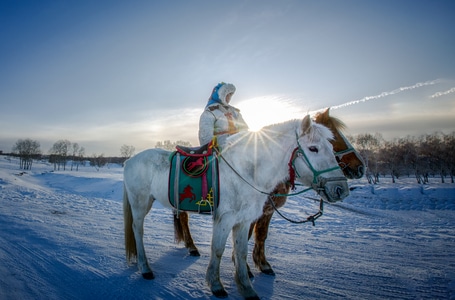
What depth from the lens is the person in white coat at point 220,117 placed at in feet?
12.1

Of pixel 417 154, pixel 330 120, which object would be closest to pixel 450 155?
pixel 417 154

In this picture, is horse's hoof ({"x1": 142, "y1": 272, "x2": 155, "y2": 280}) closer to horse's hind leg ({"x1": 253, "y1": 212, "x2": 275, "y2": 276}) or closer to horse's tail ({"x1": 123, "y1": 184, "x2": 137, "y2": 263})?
horse's tail ({"x1": 123, "y1": 184, "x2": 137, "y2": 263})

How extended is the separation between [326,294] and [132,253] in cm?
309

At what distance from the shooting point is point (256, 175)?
2.93 meters

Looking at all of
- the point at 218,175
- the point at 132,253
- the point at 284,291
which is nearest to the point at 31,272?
the point at 132,253

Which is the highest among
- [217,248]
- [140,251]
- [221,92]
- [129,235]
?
[221,92]

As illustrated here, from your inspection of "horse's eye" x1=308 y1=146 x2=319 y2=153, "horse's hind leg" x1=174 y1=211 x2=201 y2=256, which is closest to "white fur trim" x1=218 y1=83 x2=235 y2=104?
"horse's eye" x1=308 y1=146 x2=319 y2=153

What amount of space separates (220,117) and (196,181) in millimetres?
1278

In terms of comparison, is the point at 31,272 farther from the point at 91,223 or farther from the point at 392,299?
the point at 392,299

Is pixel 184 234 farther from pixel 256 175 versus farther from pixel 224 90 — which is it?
pixel 224 90

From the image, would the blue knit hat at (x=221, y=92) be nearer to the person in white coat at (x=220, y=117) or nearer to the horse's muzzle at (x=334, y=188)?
the person in white coat at (x=220, y=117)

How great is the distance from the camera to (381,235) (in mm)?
5922

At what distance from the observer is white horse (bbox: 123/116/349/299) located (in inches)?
107

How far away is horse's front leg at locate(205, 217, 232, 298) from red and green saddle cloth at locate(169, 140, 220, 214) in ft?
0.76
